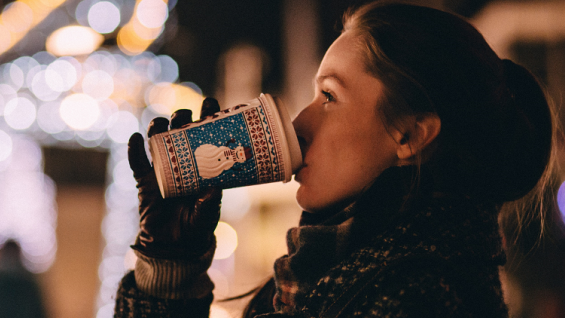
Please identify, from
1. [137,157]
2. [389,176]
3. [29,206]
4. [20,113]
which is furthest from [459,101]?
[20,113]

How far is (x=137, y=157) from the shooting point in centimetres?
81

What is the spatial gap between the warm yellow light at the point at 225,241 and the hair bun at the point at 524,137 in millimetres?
4379

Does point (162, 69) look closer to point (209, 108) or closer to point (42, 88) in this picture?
point (42, 88)

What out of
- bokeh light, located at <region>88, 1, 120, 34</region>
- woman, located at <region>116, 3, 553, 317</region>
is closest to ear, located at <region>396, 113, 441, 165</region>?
woman, located at <region>116, 3, 553, 317</region>

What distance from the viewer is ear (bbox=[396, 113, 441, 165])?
2.49ft

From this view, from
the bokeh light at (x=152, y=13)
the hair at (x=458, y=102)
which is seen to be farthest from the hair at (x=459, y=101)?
the bokeh light at (x=152, y=13)

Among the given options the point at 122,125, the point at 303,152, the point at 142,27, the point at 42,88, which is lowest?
the point at 303,152

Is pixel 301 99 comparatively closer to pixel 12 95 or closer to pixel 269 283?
pixel 269 283

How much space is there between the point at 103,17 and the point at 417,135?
13.3 ft

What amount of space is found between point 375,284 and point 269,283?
18.6 inches

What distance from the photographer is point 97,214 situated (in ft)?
18.4

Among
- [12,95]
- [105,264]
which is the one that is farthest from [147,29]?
[105,264]

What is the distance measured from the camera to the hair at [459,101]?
29.3 inches

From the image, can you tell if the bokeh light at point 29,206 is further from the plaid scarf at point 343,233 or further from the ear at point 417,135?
the ear at point 417,135
